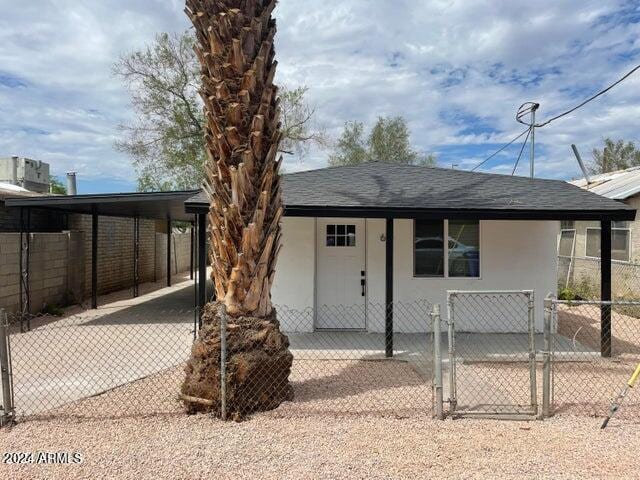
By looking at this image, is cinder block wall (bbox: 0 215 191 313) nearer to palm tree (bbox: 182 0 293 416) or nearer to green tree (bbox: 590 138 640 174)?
palm tree (bbox: 182 0 293 416)

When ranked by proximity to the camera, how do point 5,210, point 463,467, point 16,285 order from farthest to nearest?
point 5,210, point 16,285, point 463,467

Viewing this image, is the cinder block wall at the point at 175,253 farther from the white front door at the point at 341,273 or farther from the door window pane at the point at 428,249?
the door window pane at the point at 428,249

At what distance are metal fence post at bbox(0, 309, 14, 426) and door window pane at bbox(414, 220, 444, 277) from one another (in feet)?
22.7

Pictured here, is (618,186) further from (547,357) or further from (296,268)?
(547,357)

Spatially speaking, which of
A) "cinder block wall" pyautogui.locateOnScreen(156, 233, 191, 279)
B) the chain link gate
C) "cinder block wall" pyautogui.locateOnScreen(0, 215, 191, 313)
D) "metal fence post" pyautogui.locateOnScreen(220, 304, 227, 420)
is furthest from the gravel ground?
"cinder block wall" pyautogui.locateOnScreen(156, 233, 191, 279)

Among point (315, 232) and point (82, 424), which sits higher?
point (315, 232)

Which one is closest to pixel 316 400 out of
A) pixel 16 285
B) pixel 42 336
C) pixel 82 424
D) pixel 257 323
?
pixel 257 323

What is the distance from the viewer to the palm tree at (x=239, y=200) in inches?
185

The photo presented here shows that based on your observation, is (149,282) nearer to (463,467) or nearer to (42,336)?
(42,336)

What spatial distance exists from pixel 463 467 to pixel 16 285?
9.94 metres

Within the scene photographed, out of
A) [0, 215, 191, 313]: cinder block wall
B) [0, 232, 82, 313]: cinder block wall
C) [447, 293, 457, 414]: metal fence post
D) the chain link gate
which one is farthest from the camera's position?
[0, 215, 191, 313]: cinder block wall

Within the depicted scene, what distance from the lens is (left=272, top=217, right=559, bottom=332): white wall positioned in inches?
365

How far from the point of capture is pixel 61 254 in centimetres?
1212

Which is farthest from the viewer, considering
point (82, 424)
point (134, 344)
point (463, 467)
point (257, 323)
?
point (134, 344)
